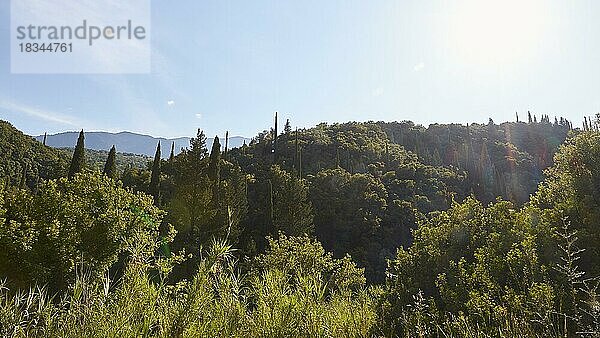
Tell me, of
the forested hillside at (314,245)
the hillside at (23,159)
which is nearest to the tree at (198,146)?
the forested hillside at (314,245)

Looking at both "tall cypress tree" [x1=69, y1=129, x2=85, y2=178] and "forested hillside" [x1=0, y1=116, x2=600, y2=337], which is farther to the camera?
"tall cypress tree" [x1=69, y1=129, x2=85, y2=178]

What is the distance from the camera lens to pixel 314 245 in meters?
20.3

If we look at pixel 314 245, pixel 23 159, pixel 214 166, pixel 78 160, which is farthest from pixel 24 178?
pixel 314 245

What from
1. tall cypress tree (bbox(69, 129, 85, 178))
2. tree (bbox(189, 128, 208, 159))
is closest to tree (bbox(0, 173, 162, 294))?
tree (bbox(189, 128, 208, 159))

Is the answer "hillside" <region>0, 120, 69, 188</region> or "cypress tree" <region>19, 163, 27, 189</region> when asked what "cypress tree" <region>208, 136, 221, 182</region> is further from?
"cypress tree" <region>19, 163, 27, 189</region>

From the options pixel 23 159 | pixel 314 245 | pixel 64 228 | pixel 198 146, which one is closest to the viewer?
pixel 64 228

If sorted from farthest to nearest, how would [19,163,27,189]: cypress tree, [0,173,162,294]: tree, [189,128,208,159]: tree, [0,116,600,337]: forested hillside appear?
1. [19,163,27,189]: cypress tree
2. [189,128,208,159]: tree
3. [0,173,162,294]: tree
4. [0,116,600,337]: forested hillside

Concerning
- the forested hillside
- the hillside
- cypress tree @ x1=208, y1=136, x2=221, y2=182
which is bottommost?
the forested hillside

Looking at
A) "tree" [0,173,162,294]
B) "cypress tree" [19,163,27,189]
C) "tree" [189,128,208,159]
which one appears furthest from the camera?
"cypress tree" [19,163,27,189]

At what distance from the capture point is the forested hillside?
8.96ft

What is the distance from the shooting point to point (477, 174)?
1642 inches

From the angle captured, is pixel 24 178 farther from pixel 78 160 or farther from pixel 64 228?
pixel 64 228

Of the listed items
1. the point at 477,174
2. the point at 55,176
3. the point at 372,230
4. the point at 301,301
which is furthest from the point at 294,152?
the point at 301,301

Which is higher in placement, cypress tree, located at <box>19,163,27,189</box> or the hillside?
the hillside
